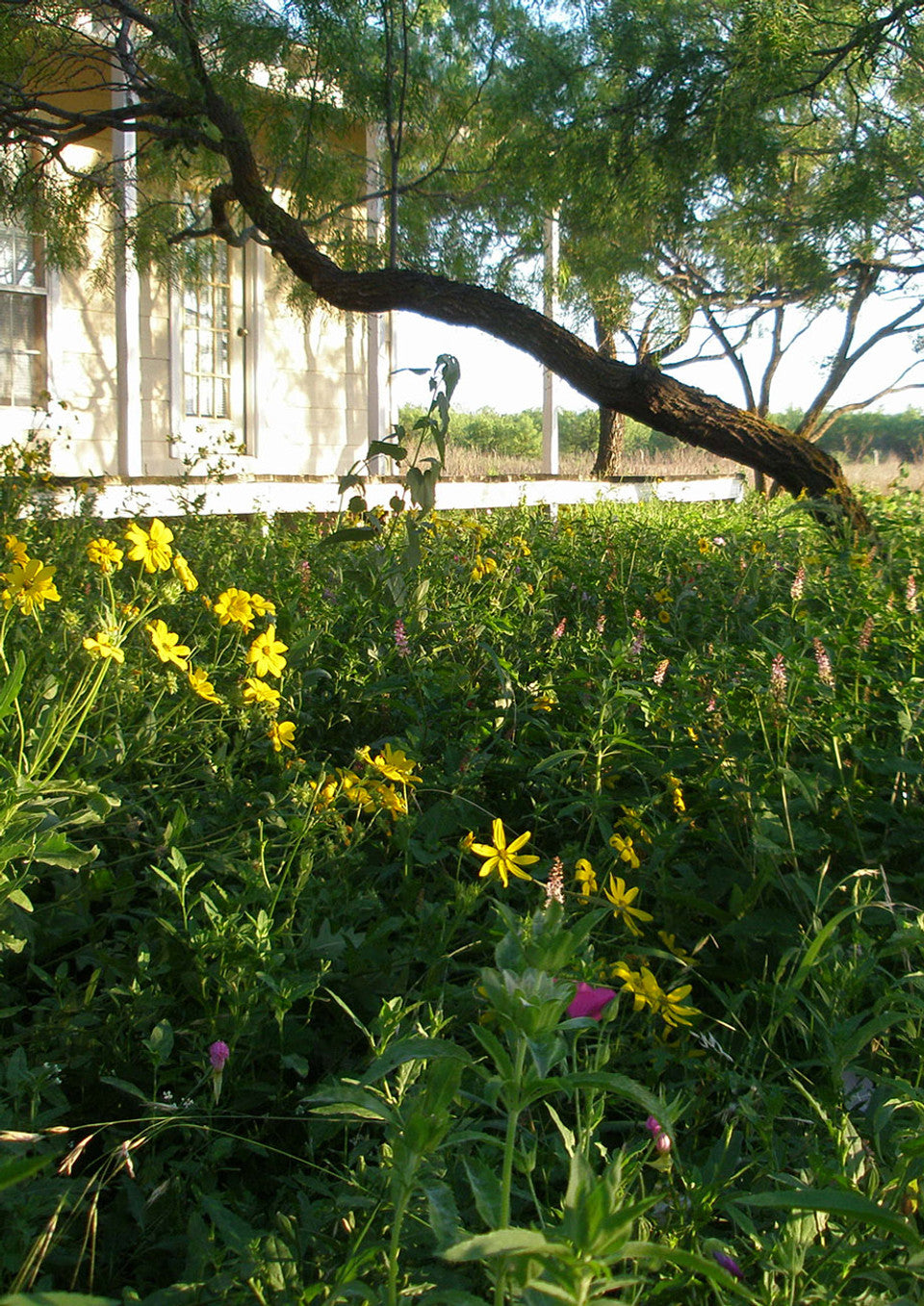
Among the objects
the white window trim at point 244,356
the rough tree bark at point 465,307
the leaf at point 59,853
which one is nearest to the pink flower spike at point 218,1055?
the leaf at point 59,853

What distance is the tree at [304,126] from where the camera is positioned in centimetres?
586

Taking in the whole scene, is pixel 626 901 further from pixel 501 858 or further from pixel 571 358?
pixel 571 358

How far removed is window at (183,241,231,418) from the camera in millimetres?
9320

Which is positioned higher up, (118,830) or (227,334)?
(227,334)

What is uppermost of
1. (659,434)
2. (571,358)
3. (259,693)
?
(659,434)

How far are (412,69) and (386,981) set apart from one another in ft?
25.3

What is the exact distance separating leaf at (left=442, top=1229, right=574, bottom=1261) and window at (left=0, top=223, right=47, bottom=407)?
27.8 feet

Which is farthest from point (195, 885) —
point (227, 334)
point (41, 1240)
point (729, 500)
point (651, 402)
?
point (729, 500)

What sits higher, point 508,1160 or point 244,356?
point 244,356

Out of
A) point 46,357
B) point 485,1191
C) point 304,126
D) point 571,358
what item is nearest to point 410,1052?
point 485,1191

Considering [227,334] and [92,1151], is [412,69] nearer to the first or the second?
[227,334]

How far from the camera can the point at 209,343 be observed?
9555 millimetres

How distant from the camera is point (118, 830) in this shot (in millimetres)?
1770

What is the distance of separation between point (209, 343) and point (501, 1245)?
9709 millimetres
